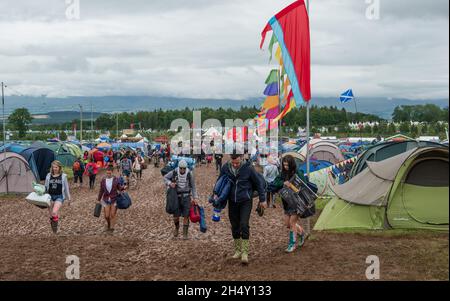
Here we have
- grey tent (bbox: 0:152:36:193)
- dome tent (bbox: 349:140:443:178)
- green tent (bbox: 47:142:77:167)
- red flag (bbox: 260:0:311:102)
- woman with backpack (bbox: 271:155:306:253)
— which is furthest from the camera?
green tent (bbox: 47:142:77:167)

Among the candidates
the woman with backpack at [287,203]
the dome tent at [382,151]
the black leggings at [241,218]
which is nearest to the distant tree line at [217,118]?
the dome tent at [382,151]

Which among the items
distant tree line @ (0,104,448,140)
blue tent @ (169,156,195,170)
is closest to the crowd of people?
blue tent @ (169,156,195,170)

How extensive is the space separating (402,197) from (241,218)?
4757 millimetres

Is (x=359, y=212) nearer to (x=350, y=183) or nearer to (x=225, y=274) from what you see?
(x=350, y=183)

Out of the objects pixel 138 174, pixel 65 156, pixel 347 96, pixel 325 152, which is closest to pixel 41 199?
pixel 325 152

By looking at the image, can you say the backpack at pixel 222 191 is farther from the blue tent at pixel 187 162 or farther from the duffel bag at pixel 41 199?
the duffel bag at pixel 41 199

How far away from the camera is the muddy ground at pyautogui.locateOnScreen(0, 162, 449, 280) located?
8.33 m

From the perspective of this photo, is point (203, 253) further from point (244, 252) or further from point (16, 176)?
point (16, 176)

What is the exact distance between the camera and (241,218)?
9.05 meters

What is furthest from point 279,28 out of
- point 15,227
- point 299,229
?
point 15,227

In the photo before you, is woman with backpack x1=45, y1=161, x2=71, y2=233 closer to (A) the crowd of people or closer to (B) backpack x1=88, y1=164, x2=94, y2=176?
(A) the crowd of people

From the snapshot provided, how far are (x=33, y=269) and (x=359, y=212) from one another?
7.29 meters

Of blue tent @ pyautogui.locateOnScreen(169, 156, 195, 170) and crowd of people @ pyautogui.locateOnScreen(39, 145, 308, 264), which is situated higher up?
blue tent @ pyautogui.locateOnScreen(169, 156, 195, 170)

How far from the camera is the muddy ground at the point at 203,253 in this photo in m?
8.33
